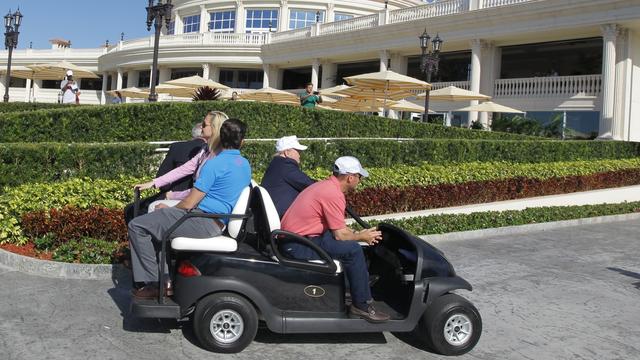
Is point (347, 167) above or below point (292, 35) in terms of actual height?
below

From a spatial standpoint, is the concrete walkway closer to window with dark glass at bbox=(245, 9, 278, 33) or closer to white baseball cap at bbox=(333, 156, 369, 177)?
white baseball cap at bbox=(333, 156, 369, 177)

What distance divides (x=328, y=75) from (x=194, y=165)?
32574 millimetres

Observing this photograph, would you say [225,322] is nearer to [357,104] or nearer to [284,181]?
[284,181]

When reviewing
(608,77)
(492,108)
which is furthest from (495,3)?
(608,77)

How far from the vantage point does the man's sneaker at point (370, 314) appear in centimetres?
439

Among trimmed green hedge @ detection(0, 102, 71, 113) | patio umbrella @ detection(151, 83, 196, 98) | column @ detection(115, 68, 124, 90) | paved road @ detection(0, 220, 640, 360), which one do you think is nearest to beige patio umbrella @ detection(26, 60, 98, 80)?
patio umbrella @ detection(151, 83, 196, 98)

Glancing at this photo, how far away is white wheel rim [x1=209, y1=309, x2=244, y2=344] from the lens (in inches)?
171

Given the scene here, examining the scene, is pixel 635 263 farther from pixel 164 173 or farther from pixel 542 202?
pixel 164 173

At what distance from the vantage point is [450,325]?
4551mm

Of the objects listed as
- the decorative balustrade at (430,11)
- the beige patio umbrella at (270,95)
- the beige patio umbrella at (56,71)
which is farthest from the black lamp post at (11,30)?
the decorative balustrade at (430,11)

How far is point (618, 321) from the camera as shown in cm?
552

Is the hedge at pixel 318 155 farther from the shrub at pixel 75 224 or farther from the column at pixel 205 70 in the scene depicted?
the column at pixel 205 70

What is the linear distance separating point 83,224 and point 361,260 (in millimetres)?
4306

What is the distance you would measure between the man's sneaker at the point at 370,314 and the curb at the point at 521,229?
14.2ft
